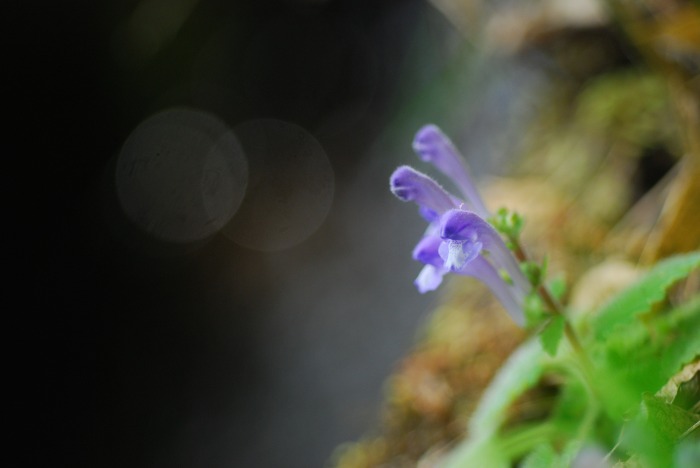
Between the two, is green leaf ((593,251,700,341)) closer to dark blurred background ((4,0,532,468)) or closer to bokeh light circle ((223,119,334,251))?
dark blurred background ((4,0,532,468))

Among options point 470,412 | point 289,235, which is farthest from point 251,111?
point 470,412

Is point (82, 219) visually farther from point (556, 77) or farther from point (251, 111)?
point (556, 77)

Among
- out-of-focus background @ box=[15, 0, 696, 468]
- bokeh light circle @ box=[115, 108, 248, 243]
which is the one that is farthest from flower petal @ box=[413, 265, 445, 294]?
bokeh light circle @ box=[115, 108, 248, 243]

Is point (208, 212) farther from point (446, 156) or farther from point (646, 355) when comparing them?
point (646, 355)

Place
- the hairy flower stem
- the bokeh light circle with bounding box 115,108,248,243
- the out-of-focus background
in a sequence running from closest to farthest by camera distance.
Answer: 1. the hairy flower stem
2. the out-of-focus background
3. the bokeh light circle with bounding box 115,108,248,243

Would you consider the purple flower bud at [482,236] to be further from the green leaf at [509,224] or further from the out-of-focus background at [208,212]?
the out-of-focus background at [208,212]

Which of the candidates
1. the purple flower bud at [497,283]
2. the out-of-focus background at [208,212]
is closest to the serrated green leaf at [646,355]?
the purple flower bud at [497,283]
